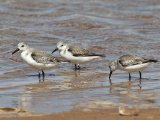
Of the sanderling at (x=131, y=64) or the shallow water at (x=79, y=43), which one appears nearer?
the shallow water at (x=79, y=43)

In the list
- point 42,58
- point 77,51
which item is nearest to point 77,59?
point 77,51

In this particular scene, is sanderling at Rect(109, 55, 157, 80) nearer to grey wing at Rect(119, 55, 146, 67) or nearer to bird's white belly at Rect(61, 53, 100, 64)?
grey wing at Rect(119, 55, 146, 67)

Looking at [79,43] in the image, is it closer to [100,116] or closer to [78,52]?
[78,52]

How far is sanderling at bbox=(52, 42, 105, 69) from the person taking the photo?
1434 cm

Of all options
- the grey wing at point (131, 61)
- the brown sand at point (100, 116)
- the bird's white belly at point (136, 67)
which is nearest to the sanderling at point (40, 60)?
the grey wing at point (131, 61)

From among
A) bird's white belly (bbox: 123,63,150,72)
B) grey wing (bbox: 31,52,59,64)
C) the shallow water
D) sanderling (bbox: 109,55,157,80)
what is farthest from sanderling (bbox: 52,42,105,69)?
bird's white belly (bbox: 123,63,150,72)

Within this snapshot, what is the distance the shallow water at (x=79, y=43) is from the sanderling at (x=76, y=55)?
24cm

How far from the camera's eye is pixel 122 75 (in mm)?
13445

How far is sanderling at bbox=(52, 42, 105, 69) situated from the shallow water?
0.24 m

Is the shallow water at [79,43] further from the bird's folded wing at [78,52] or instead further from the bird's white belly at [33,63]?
the bird's folded wing at [78,52]

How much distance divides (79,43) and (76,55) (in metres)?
2.96

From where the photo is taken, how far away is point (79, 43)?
17.3 m

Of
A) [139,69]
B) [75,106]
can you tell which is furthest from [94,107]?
[139,69]

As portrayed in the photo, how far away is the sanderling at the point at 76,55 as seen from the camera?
47.1 ft
